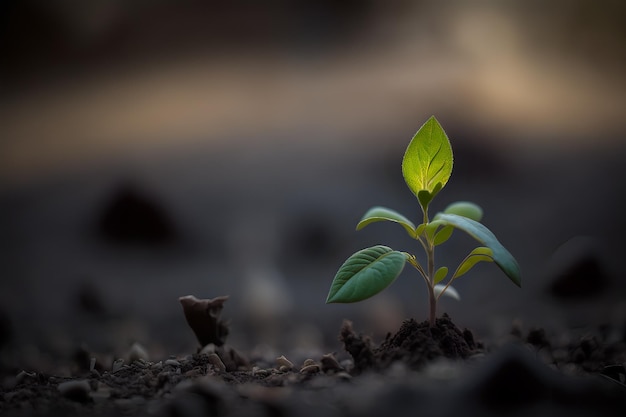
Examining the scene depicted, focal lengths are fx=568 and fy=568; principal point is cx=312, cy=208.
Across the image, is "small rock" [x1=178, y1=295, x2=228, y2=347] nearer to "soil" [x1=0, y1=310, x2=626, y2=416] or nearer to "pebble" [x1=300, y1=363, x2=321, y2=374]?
"soil" [x1=0, y1=310, x2=626, y2=416]

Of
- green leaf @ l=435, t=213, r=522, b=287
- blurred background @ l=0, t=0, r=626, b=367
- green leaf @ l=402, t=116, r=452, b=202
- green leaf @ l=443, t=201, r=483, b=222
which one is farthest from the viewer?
blurred background @ l=0, t=0, r=626, b=367

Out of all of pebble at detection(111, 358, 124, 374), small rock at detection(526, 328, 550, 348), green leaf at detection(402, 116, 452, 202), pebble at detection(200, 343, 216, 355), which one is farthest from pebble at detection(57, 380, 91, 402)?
small rock at detection(526, 328, 550, 348)

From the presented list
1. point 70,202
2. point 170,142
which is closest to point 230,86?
point 170,142

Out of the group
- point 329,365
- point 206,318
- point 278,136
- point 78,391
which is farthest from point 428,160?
point 278,136

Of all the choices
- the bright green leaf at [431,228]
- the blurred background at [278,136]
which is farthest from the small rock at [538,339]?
the blurred background at [278,136]

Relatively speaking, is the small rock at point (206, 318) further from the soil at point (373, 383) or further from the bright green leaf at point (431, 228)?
the bright green leaf at point (431, 228)

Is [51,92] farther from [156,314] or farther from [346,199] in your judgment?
[346,199]
